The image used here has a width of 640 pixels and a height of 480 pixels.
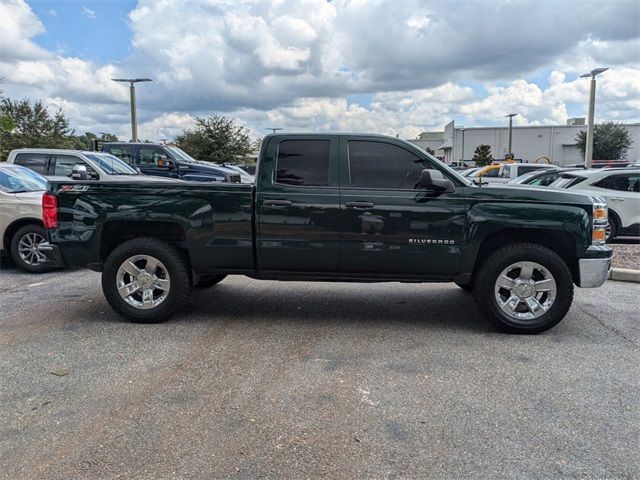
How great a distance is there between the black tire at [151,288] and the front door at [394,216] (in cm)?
165

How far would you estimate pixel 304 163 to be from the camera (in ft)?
17.4

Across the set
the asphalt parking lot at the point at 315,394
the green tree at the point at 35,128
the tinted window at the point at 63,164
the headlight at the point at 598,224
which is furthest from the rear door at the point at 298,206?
the green tree at the point at 35,128

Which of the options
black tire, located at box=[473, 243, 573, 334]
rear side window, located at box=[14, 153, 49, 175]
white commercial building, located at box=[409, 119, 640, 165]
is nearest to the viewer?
black tire, located at box=[473, 243, 573, 334]

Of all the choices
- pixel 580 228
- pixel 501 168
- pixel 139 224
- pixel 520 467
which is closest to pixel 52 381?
pixel 139 224

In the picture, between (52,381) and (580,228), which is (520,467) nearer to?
(580,228)

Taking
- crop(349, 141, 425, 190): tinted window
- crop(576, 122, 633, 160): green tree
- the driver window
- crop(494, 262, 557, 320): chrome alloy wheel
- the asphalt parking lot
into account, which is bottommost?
the asphalt parking lot

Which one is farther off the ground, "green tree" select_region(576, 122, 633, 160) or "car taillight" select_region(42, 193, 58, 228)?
"green tree" select_region(576, 122, 633, 160)

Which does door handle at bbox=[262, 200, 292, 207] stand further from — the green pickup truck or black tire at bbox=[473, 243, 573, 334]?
black tire at bbox=[473, 243, 573, 334]

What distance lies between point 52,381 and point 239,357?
1.43 m

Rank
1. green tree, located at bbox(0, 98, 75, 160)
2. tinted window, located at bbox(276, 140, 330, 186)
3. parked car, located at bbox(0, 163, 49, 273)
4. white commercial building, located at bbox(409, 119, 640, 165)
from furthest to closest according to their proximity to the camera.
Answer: white commercial building, located at bbox(409, 119, 640, 165) < green tree, located at bbox(0, 98, 75, 160) < parked car, located at bbox(0, 163, 49, 273) < tinted window, located at bbox(276, 140, 330, 186)

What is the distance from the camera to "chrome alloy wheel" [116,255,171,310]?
5.35 meters

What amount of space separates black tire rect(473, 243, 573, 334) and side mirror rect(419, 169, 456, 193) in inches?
31.5

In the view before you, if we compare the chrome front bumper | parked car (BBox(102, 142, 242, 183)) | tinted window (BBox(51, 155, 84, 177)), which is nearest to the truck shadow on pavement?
the chrome front bumper

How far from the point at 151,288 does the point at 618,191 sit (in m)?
9.58
